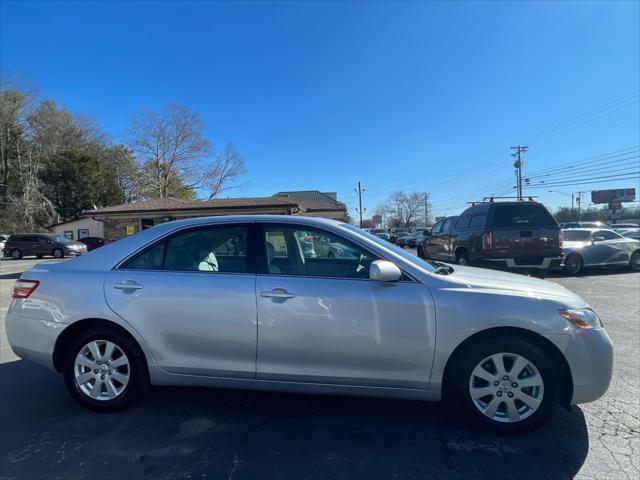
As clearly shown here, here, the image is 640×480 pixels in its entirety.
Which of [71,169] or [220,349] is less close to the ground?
[71,169]

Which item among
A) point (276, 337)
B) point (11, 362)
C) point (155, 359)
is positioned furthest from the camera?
point (11, 362)

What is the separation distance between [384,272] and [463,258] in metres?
8.12

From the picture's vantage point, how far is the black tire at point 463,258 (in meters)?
9.86

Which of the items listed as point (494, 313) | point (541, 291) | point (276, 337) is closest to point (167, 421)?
point (276, 337)

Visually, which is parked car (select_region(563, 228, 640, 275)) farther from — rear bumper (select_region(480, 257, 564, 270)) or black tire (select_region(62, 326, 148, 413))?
black tire (select_region(62, 326, 148, 413))

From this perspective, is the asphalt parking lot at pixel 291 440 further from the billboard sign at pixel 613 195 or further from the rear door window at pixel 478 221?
the billboard sign at pixel 613 195

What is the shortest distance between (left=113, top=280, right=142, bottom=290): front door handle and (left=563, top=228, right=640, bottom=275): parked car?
11980 millimetres

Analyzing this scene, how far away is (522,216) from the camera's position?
888 cm

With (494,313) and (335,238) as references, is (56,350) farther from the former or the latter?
(494,313)

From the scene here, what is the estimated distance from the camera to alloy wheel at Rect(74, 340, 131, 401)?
3.12 metres

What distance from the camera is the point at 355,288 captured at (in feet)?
9.29

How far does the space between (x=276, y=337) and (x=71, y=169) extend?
47.4 m

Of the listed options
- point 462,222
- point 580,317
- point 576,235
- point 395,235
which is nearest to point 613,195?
point 395,235

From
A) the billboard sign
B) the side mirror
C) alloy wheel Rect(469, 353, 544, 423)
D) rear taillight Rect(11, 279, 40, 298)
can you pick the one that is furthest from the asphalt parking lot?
the billboard sign
